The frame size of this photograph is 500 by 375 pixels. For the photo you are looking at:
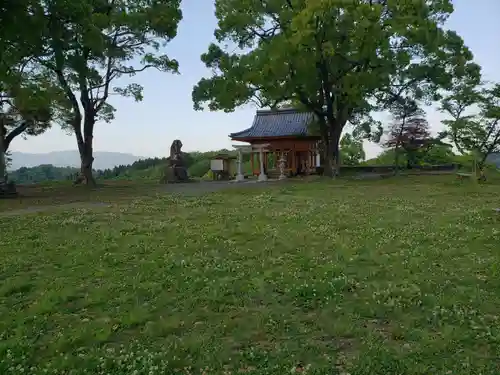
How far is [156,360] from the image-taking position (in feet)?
12.8

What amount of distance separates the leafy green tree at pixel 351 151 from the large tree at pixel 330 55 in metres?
12.9

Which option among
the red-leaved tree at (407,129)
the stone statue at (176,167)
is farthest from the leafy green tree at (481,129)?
the stone statue at (176,167)

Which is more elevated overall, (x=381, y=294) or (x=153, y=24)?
(x=153, y=24)

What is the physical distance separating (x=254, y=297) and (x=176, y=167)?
25140 mm

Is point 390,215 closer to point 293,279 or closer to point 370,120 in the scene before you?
point 293,279

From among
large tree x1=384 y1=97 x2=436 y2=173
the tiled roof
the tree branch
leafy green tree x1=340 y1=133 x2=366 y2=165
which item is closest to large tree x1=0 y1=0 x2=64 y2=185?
the tree branch

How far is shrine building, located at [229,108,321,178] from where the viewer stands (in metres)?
34.3

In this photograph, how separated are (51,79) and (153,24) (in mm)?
6374

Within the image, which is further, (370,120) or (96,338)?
(370,120)

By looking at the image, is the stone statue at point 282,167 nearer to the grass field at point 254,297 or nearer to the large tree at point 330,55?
the large tree at point 330,55

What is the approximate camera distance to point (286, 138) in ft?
113

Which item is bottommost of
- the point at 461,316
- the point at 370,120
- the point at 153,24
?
the point at 461,316

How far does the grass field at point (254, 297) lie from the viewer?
392cm

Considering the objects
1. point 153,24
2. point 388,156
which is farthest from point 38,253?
point 388,156
